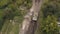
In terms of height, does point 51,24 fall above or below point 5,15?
below

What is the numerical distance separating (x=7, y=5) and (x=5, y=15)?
272mm

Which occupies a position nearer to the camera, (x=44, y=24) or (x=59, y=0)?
(x=44, y=24)

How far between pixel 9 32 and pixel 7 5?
682 mm

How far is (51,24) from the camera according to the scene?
224 cm

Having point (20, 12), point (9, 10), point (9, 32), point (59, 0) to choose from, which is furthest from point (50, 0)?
point (9, 32)

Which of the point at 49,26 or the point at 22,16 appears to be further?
the point at 22,16

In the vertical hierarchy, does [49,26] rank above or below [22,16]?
below

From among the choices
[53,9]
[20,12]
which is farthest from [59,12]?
[20,12]

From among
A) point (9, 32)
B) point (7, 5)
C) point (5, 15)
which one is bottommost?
point (9, 32)

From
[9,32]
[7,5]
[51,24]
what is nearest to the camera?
[51,24]

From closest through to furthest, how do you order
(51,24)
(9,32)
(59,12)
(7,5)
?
(51,24) < (9,32) < (59,12) < (7,5)

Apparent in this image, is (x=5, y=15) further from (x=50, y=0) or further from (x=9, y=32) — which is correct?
(x=50, y=0)

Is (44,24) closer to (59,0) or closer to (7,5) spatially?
(59,0)

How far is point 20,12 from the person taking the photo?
2730 mm
